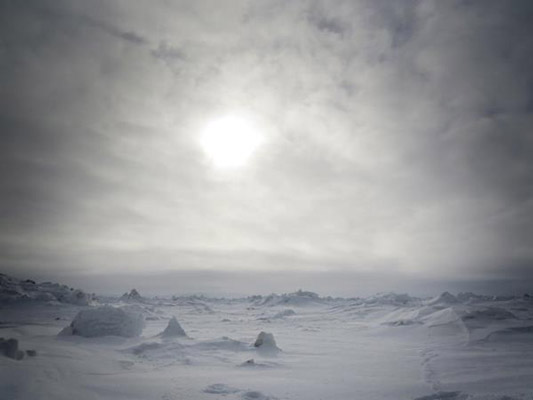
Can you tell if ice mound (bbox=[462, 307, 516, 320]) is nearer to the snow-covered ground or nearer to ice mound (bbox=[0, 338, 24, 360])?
the snow-covered ground

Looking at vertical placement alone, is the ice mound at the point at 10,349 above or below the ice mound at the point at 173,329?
above

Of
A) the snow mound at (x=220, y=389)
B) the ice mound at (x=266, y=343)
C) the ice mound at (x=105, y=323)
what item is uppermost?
the ice mound at (x=105, y=323)

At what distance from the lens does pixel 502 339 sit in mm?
15648

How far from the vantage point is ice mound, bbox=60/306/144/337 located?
12.0 meters

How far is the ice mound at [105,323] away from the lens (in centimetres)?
1202

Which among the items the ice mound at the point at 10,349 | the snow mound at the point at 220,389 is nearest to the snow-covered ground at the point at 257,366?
the snow mound at the point at 220,389

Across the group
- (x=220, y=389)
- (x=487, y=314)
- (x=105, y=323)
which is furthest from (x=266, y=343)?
(x=487, y=314)

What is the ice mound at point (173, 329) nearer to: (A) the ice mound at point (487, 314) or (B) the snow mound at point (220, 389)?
(B) the snow mound at point (220, 389)

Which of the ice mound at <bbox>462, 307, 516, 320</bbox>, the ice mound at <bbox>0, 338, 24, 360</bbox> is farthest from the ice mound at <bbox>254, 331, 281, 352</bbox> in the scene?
the ice mound at <bbox>462, 307, 516, 320</bbox>

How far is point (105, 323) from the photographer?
12.3m

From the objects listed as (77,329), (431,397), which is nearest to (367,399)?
(431,397)

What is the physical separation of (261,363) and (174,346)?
317cm

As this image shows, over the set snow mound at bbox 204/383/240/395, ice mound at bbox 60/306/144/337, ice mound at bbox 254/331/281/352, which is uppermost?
ice mound at bbox 60/306/144/337

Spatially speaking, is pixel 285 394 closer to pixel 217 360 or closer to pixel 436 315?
pixel 217 360
